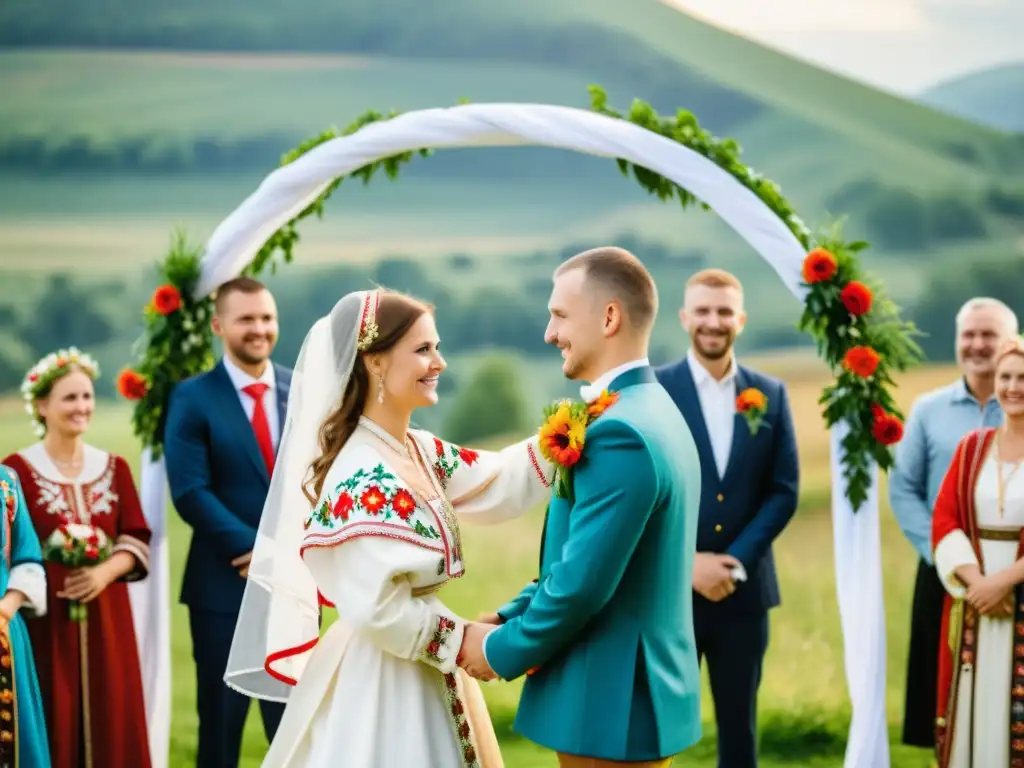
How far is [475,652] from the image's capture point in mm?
3018

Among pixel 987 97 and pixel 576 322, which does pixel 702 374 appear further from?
pixel 987 97

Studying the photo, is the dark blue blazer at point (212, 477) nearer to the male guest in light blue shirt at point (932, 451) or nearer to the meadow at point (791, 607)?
Result: the meadow at point (791, 607)

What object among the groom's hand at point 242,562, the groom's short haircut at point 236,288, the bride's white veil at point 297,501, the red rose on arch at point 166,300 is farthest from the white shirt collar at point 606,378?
the red rose on arch at point 166,300

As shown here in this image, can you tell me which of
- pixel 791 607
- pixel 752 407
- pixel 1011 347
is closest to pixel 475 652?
pixel 752 407

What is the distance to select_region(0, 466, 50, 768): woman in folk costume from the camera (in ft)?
13.6

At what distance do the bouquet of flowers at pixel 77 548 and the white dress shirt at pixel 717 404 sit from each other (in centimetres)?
225

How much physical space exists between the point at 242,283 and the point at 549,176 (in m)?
8.14

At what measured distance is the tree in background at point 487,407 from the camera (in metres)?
11.8

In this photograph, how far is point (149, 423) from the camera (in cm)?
508

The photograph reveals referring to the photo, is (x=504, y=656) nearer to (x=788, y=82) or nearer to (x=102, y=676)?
(x=102, y=676)

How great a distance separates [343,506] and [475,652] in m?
0.47

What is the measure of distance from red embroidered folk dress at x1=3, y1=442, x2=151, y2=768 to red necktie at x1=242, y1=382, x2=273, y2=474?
20.1 inches

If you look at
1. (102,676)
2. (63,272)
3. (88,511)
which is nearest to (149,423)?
(88,511)

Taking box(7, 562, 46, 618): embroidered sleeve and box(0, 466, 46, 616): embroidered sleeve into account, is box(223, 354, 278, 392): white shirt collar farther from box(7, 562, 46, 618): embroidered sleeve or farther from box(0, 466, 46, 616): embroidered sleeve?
box(7, 562, 46, 618): embroidered sleeve
